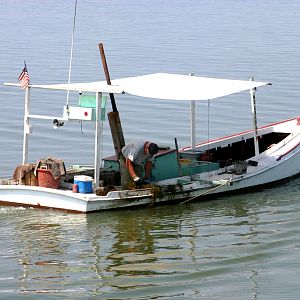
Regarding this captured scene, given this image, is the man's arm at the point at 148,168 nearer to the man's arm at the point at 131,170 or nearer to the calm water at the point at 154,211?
the man's arm at the point at 131,170

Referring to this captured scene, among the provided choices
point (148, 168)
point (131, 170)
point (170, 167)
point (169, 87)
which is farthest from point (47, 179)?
point (169, 87)

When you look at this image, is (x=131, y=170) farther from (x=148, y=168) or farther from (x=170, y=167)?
(x=170, y=167)

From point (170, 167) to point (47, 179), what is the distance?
88.8 inches

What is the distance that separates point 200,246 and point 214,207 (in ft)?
8.36

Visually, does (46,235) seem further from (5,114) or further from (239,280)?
(5,114)

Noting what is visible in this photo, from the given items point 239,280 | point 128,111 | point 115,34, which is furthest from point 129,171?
point 115,34

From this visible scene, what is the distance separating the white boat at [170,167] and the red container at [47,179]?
0.37 feet

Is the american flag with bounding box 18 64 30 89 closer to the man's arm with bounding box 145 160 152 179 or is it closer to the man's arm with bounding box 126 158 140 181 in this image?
the man's arm with bounding box 126 158 140 181

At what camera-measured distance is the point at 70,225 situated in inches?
714

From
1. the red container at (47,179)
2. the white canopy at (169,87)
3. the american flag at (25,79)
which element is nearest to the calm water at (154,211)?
the red container at (47,179)

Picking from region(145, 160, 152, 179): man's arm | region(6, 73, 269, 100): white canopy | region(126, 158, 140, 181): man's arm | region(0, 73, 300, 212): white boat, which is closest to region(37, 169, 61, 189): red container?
region(0, 73, 300, 212): white boat

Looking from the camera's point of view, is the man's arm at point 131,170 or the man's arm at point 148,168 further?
the man's arm at point 148,168

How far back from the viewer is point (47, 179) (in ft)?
62.2

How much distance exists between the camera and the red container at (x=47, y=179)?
746 inches
